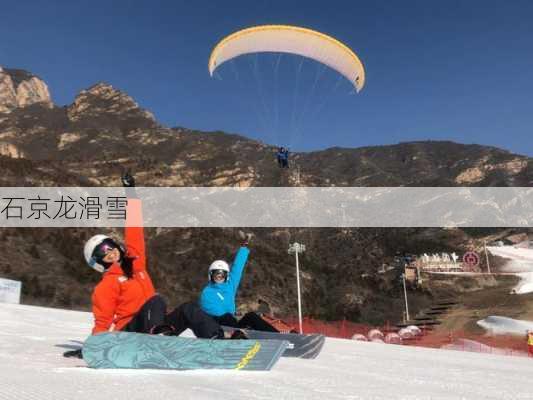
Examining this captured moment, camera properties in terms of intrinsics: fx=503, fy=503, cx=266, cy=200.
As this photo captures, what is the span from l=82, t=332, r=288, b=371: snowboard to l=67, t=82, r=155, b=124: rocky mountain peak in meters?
129

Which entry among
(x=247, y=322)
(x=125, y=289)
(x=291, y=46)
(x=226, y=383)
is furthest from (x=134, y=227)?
(x=291, y=46)

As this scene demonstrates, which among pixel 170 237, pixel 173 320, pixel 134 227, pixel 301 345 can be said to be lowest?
pixel 301 345

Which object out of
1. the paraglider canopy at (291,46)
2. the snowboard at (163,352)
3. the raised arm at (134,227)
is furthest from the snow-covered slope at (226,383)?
the paraglider canopy at (291,46)

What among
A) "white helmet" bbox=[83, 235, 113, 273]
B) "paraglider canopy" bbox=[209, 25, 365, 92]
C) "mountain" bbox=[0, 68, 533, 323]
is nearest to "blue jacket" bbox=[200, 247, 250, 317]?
"white helmet" bbox=[83, 235, 113, 273]

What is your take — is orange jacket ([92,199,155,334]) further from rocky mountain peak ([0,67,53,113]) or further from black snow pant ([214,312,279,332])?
rocky mountain peak ([0,67,53,113])

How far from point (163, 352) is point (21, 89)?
18479 centimetres

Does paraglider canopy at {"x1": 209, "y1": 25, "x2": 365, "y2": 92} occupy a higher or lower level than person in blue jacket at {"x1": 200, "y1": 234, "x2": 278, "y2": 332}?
higher

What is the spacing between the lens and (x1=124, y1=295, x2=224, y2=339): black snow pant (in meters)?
4.88

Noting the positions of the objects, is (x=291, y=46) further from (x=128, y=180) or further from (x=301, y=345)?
(x=128, y=180)

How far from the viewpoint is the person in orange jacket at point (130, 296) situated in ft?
15.8

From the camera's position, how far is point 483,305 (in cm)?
3841

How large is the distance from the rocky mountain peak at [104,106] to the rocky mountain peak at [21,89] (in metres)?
12.4

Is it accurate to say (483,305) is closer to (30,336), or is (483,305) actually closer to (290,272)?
(290,272)

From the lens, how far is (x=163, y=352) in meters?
4.68
